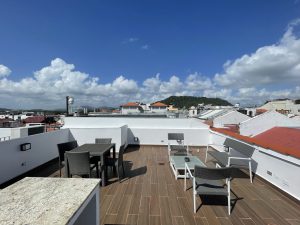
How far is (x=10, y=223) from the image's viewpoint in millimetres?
925

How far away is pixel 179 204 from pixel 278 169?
7.01 feet

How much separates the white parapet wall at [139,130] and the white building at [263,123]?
6.88 metres

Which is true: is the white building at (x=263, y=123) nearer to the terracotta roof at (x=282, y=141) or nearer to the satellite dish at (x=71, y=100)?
the terracotta roof at (x=282, y=141)

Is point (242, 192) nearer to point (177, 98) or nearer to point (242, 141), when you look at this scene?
point (242, 141)

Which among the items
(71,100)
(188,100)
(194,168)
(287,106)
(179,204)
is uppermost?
(188,100)

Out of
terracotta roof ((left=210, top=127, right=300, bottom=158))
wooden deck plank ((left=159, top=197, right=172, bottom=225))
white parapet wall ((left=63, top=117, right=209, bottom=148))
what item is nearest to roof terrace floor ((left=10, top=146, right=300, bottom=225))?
wooden deck plank ((left=159, top=197, right=172, bottom=225))

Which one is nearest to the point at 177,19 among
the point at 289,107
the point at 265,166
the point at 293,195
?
the point at 265,166

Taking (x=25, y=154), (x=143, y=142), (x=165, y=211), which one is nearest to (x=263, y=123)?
(x=143, y=142)

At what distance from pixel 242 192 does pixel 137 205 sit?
6.64 ft

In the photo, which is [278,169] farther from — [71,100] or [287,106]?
[287,106]

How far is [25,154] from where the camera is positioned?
4242mm

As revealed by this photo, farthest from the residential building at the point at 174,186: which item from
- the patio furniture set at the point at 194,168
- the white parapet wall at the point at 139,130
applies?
the white parapet wall at the point at 139,130

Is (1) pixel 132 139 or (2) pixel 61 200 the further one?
(1) pixel 132 139

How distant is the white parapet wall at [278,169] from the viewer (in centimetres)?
304
